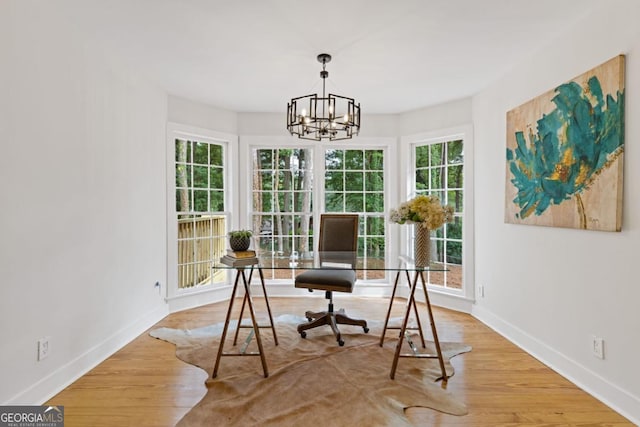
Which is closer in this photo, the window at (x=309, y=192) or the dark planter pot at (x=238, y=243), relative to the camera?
the dark planter pot at (x=238, y=243)

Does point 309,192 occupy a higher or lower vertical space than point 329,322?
higher

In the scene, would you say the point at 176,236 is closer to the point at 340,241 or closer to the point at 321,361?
the point at 340,241

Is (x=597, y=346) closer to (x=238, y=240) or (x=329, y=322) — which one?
(x=329, y=322)

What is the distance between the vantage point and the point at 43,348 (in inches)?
85.7

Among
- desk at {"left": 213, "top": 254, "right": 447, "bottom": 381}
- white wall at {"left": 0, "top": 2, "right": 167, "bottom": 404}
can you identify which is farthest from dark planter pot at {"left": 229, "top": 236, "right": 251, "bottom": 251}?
white wall at {"left": 0, "top": 2, "right": 167, "bottom": 404}

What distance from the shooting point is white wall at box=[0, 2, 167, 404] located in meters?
1.96

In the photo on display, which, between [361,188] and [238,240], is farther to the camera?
[361,188]

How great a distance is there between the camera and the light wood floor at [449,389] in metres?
1.99

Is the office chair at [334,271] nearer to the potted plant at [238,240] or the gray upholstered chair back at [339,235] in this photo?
the gray upholstered chair back at [339,235]

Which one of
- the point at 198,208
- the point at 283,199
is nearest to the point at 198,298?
the point at 198,208

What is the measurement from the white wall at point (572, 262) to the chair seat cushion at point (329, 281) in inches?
59.4

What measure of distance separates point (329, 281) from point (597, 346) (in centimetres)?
191
